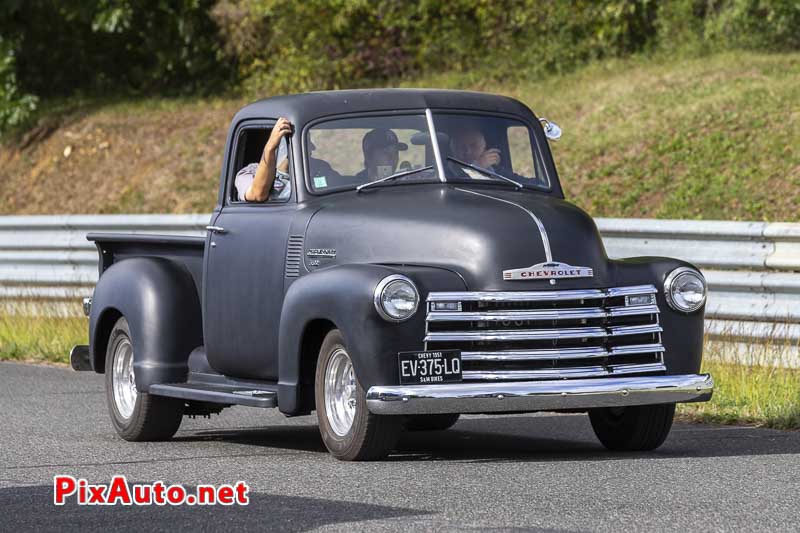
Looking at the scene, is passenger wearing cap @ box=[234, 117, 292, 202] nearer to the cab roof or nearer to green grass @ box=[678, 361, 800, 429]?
the cab roof

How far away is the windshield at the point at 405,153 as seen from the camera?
31.4ft

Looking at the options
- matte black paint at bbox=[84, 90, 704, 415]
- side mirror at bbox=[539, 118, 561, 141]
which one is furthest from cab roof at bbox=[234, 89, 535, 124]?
side mirror at bbox=[539, 118, 561, 141]

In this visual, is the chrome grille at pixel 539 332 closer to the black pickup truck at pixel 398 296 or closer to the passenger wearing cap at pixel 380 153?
the black pickup truck at pixel 398 296

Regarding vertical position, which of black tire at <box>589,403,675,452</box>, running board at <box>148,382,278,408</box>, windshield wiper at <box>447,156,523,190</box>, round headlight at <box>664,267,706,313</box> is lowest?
black tire at <box>589,403,675,452</box>

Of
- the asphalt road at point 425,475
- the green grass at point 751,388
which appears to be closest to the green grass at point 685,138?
the green grass at point 751,388

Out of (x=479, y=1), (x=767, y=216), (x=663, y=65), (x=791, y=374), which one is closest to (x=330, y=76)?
(x=479, y=1)

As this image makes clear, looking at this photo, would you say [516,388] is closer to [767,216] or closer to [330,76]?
[767,216]

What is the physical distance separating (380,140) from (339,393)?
1636 millimetres

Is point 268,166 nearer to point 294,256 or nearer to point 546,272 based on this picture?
point 294,256

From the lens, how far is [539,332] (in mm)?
8508

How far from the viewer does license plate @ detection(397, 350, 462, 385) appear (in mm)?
8320

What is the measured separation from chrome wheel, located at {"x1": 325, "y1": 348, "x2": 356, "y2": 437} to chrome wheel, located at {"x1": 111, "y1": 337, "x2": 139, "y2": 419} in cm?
201

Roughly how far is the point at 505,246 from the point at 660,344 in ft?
3.23

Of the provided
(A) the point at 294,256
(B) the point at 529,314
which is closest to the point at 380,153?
(A) the point at 294,256
